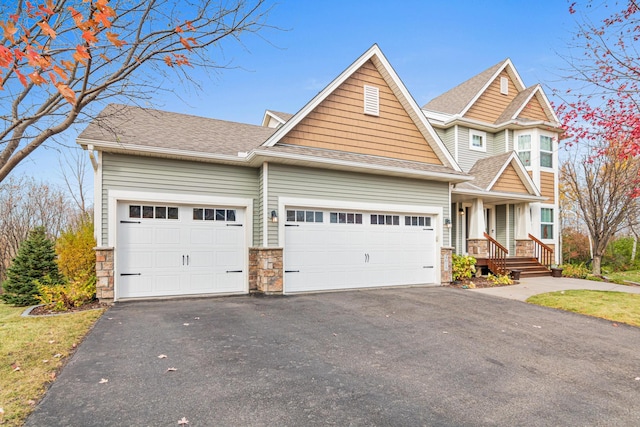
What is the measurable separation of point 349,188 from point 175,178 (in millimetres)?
4660

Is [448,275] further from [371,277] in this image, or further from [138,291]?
[138,291]

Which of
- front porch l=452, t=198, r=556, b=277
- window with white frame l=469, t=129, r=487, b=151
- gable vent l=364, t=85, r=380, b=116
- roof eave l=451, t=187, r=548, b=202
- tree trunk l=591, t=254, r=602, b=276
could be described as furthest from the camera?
window with white frame l=469, t=129, r=487, b=151

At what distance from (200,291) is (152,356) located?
4472mm

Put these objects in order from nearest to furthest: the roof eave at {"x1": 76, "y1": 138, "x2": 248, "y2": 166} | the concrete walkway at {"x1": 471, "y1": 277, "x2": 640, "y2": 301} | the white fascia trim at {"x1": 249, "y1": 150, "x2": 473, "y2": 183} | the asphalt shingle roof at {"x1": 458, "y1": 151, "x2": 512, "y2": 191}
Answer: the roof eave at {"x1": 76, "y1": 138, "x2": 248, "y2": 166} < the white fascia trim at {"x1": 249, "y1": 150, "x2": 473, "y2": 183} < the concrete walkway at {"x1": 471, "y1": 277, "x2": 640, "y2": 301} < the asphalt shingle roof at {"x1": 458, "y1": 151, "x2": 512, "y2": 191}

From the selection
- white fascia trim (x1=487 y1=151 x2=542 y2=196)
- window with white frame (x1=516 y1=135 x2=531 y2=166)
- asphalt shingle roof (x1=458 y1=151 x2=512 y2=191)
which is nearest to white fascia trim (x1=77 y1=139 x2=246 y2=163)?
asphalt shingle roof (x1=458 y1=151 x2=512 y2=191)

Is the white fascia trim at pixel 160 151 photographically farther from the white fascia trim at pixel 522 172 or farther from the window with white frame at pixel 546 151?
the window with white frame at pixel 546 151

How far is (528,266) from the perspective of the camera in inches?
539

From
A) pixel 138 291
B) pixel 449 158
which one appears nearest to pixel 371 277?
pixel 449 158

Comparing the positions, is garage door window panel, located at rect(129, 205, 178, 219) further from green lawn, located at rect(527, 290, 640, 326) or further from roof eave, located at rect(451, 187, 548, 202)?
roof eave, located at rect(451, 187, 548, 202)

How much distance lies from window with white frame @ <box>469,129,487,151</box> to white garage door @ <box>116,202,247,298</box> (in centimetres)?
1193

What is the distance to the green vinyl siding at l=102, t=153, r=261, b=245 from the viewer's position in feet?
26.6

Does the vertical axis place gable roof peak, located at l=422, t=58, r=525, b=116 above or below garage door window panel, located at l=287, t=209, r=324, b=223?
above

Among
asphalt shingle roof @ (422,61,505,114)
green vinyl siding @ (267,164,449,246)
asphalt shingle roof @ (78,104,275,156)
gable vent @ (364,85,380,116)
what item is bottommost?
green vinyl siding @ (267,164,449,246)

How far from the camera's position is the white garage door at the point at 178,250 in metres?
8.19
